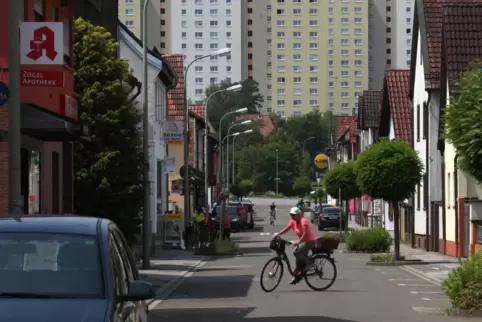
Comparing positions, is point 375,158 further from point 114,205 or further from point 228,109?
point 228,109

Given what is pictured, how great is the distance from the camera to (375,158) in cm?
3709

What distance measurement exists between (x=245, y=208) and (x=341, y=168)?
14.7 meters

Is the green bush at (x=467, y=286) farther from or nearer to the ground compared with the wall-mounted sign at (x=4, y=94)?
nearer to the ground

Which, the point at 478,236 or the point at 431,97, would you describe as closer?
the point at 478,236

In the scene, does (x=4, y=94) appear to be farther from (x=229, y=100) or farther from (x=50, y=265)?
(x=229, y=100)

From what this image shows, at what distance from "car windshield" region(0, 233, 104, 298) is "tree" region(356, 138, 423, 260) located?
27.7 metres

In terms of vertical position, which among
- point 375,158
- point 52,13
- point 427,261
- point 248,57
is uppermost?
point 248,57

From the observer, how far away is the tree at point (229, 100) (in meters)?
162

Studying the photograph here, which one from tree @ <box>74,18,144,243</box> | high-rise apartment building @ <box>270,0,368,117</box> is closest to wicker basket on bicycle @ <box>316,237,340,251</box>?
tree @ <box>74,18,144,243</box>

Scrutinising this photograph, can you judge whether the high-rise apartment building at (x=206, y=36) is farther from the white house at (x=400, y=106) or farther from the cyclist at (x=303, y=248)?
the cyclist at (x=303, y=248)

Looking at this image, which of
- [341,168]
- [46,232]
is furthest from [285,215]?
[46,232]

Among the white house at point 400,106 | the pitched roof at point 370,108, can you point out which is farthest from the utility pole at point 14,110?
the pitched roof at point 370,108

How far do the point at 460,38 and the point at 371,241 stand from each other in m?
8.64

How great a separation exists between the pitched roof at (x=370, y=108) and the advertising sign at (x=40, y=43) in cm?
5453
